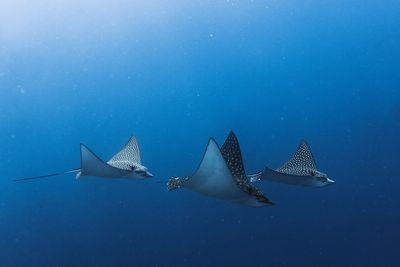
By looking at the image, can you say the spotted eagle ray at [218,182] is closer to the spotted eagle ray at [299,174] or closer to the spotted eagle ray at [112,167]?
the spotted eagle ray at [299,174]

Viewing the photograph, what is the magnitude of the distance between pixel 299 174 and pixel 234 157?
45.7 inches

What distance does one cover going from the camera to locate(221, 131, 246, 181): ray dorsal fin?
483cm

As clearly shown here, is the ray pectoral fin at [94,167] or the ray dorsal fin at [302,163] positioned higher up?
the ray dorsal fin at [302,163]

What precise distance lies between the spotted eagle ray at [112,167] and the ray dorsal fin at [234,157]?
1522 mm

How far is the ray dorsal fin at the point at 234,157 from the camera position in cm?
483

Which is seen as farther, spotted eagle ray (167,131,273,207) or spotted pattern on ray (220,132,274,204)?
spotted pattern on ray (220,132,274,204)

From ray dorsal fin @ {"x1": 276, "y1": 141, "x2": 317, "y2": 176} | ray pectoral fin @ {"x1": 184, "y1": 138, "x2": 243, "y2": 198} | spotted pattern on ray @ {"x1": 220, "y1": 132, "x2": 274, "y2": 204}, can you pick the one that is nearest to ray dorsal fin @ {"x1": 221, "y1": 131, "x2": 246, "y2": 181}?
spotted pattern on ray @ {"x1": 220, "y1": 132, "x2": 274, "y2": 204}

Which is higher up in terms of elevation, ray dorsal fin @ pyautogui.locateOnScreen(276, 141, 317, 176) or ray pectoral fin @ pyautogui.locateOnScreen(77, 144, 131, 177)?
ray dorsal fin @ pyautogui.locateOnScreen(276, 141, 317, 176)

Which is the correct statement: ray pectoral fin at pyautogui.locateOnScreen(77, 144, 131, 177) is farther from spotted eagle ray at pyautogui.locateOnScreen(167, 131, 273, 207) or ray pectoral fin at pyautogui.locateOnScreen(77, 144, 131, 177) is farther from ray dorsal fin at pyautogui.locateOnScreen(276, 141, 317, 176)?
ray dorsal fin at pyautogui.locateOnScreen(276, 141, 317, 176)

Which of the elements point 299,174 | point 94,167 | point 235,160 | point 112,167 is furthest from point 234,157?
point 94,167

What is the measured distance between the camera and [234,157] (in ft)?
16.3

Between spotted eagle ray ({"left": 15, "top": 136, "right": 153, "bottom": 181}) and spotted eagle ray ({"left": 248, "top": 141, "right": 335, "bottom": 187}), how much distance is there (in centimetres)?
170

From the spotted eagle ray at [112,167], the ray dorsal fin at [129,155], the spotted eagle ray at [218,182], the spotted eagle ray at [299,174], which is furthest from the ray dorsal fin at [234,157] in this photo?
the ray dorsal fin at [129,155]

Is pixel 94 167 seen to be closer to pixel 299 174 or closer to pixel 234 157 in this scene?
pixel 234 157
